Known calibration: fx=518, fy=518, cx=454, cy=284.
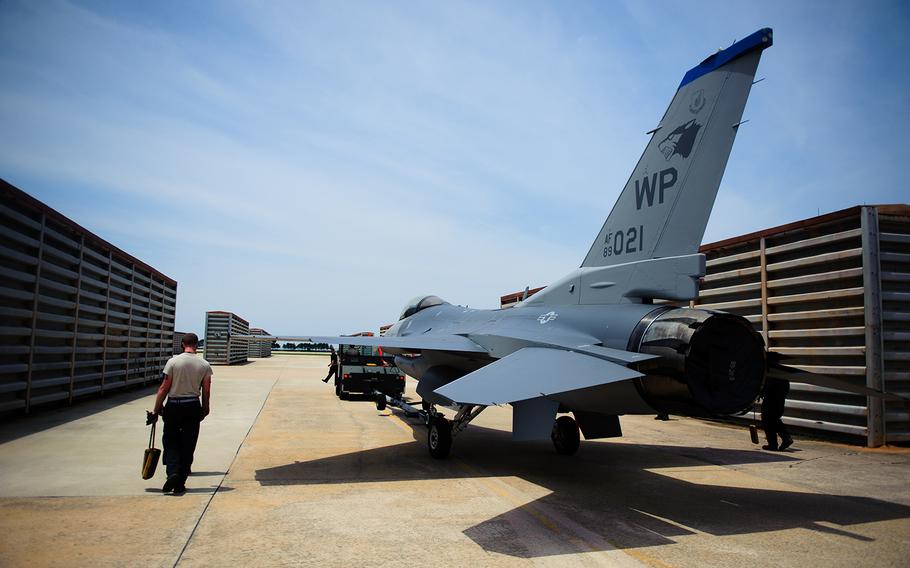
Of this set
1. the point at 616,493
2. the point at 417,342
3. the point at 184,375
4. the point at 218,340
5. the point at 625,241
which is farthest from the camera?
the point at 218,340

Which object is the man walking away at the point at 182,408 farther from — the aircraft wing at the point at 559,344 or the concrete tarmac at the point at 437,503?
the aircraft wing at the point at 559,344

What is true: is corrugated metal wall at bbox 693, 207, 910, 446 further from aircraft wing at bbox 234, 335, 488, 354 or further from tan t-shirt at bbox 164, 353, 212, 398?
tan t-shirt at bbox 164, 353, 212, 398

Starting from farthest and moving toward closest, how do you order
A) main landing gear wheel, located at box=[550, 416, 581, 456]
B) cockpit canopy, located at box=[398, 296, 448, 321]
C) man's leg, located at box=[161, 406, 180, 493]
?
cockpit canopy, located at box=[398, 296, 448, 321] → main landing gear wheel, located at box=[550, 416, 581, 456] → man's leg, located at box=[161, 406, 180, 493]

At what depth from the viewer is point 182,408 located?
6172mm

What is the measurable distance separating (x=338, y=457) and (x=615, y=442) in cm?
572

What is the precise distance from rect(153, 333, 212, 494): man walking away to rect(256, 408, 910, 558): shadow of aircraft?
1.04 m

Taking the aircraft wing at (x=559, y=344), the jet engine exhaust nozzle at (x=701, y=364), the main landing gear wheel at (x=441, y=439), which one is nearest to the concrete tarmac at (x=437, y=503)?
the main landing gear wheel at (x=441, y=439)

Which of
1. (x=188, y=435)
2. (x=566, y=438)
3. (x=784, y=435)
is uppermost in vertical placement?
(x=188, y=435)

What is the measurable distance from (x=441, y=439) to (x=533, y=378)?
3778 millimetres

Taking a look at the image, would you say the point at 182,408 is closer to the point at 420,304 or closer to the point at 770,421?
the point at 420,304

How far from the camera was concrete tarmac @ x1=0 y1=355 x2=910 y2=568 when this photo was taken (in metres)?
4.32

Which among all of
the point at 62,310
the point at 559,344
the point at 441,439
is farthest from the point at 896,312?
the point at 62,310

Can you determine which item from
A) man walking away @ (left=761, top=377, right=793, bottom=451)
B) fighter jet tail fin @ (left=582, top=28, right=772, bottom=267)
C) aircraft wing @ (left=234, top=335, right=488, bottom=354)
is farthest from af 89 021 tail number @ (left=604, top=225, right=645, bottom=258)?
man walking away @ (left=761, top=377, right=793, bottom=451)

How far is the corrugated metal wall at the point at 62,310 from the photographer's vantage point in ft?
32.4
